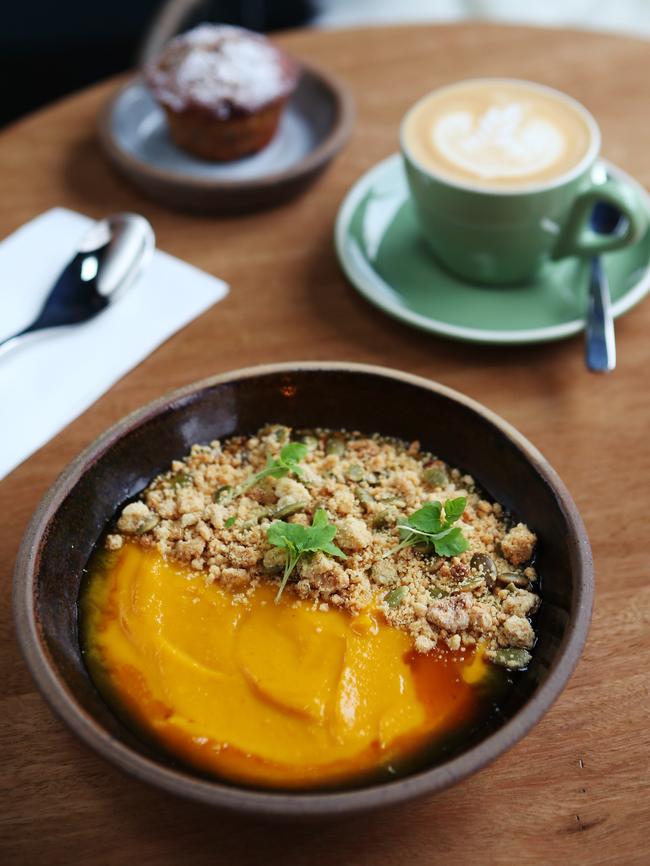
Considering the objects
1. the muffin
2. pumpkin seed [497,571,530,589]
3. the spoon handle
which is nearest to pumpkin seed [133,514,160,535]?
pumpkin seed [497,571,530,589]

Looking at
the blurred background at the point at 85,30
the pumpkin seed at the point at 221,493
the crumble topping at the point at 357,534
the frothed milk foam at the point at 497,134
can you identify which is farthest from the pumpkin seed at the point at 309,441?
the blurred background at the point at 85,30

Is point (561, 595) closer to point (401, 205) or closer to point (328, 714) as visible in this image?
point (328, 714)

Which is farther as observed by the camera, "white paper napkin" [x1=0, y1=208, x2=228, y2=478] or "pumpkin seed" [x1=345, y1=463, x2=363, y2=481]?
"white paper napkin" [x1=0, y1=208, x2=228, y2=478]

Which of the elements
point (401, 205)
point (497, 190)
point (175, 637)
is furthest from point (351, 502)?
point (401, 205)

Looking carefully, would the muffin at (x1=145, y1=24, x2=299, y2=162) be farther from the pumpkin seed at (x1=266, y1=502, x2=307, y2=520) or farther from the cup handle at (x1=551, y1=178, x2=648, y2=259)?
the pumpkin seed at (x1=266, y1=502, x2=307, y2=520)

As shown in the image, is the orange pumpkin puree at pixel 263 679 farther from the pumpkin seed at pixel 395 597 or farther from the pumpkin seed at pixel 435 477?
the pumpkin seed at pixel 435 477

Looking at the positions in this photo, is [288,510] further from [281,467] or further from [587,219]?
[587,219]

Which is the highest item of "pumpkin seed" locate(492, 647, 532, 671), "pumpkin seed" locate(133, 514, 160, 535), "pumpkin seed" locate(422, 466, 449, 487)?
"pumpkin seed" locate(133, 514, 160, 535)

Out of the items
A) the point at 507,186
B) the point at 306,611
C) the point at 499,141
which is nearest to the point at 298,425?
the point at 306,611
